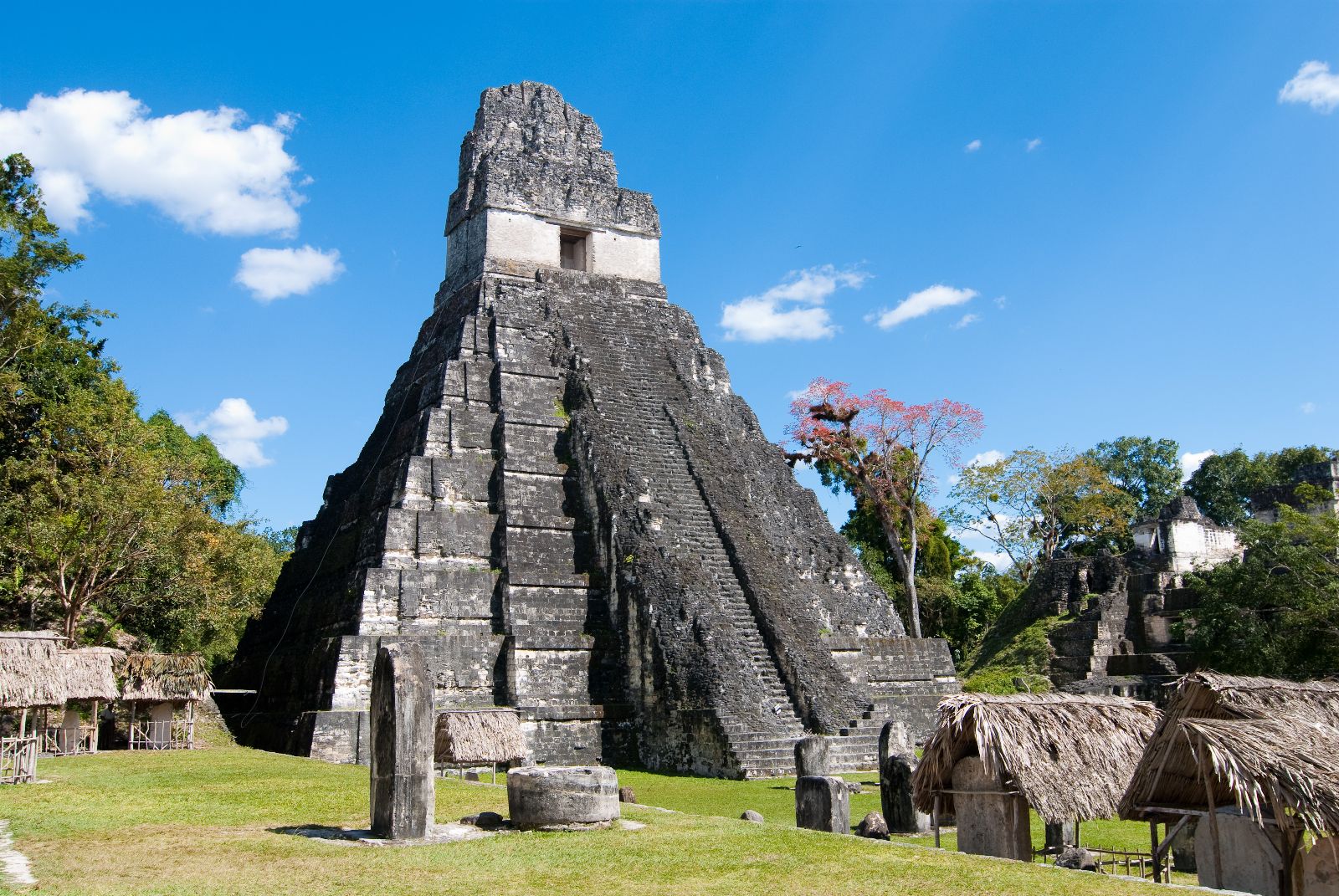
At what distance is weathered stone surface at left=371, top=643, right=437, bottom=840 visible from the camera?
818 centimetres

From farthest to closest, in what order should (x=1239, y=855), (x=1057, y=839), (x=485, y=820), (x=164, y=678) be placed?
(x=164, y=678) → (x=1057, y=839) → (x=485, y=820) → (x=1239, y=855)

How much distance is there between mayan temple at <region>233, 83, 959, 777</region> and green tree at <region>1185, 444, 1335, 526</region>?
31085mm

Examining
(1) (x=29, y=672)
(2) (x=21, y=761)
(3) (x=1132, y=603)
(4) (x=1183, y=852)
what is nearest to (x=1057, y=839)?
(4) (x=1183, y=852)

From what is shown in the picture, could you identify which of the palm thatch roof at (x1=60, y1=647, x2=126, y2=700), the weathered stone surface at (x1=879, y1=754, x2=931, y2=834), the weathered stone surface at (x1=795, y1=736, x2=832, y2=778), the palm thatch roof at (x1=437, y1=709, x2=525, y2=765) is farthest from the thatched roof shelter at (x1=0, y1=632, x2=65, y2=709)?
the weathered stone surface at (x1=879, y1=754, x2=931, y2=834)

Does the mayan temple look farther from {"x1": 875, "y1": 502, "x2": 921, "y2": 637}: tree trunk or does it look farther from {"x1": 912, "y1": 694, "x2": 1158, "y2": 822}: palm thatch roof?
{"x1": 875, "y1": 502, "x2": 921, "y2": 637}: tree trunk

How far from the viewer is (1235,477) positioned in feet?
153

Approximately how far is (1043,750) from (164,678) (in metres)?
13.5

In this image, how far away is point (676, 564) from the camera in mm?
17625

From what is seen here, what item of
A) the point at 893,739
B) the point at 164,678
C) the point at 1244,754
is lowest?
the point at 893,739

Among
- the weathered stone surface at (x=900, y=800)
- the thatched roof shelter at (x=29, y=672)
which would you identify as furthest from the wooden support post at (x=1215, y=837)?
the thatched roof shelter at (x=29, y=672)

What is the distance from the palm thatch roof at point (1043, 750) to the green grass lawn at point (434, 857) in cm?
84

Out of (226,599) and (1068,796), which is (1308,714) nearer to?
(1068,796)

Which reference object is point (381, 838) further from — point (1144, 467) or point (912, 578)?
point (1144, 467)

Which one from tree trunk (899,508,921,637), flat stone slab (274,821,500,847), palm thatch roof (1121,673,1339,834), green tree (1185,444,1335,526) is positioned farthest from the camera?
green tree (1185,444,1335,526)
